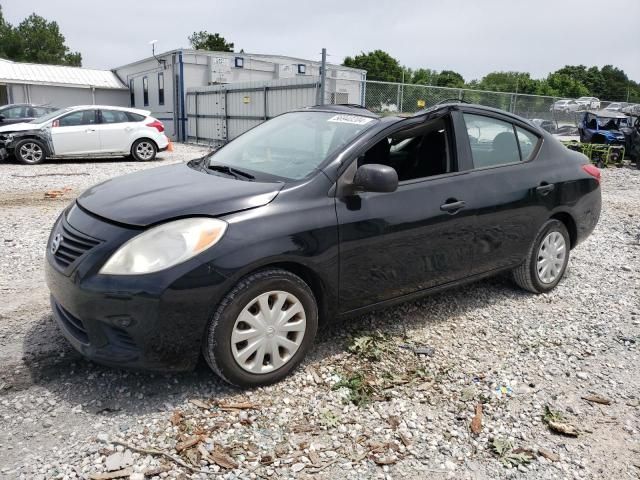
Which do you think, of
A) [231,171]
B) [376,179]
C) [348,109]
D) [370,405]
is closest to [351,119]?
[348,109]

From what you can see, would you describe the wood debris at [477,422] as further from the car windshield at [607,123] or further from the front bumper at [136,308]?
the car windshield at [607,123]

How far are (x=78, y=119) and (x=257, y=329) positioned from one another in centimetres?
1275

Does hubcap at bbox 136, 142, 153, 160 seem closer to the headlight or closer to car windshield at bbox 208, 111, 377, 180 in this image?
car windshield at bbox 208, 111, 377, 180

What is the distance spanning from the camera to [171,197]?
10.1ft

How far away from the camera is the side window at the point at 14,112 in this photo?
1553cm

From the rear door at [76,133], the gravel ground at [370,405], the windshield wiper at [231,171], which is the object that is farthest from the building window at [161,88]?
the windshield wiper at [231,171]

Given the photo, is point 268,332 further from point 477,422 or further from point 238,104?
point 238,104

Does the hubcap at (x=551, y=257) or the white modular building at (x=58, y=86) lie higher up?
the white modular building at (x=58, y=86)

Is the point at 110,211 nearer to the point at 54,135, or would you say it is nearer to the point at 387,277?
the point at 387,277

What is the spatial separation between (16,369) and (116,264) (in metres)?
1.11

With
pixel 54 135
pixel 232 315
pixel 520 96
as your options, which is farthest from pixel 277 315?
pixel 520 96

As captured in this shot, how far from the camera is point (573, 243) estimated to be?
16.6 feet

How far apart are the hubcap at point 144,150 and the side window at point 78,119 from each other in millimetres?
1325

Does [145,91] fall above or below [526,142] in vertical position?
above
